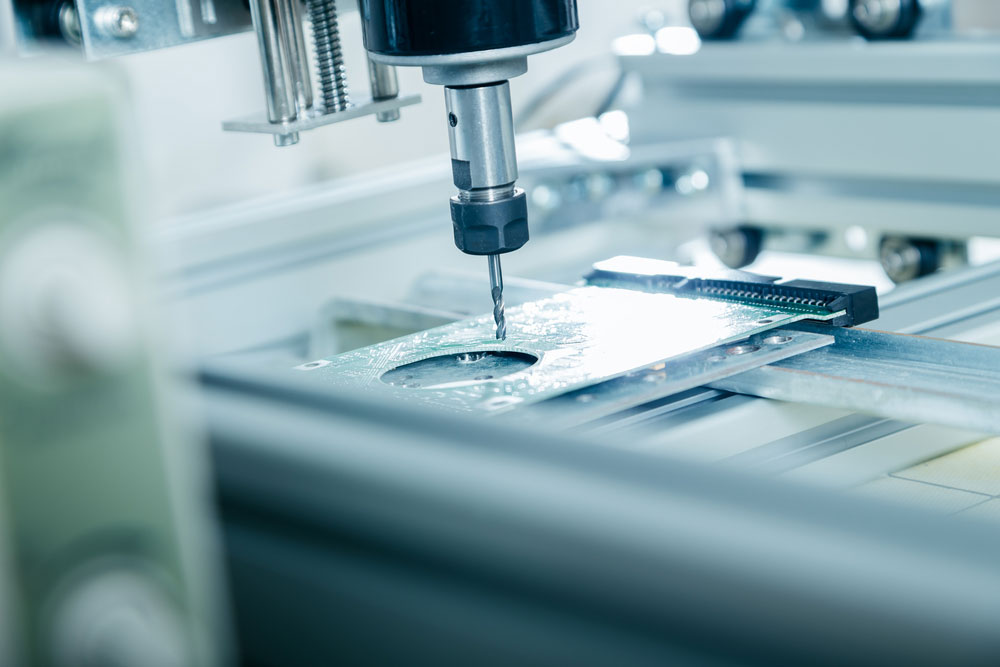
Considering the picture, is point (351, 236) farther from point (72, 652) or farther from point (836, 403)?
point (72, 652)

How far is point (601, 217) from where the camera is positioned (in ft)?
7.81

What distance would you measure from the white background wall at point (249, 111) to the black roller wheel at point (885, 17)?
195 cm

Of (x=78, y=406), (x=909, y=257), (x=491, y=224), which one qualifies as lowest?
(x=909, y=257)

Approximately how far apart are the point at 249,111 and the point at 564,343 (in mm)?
3471

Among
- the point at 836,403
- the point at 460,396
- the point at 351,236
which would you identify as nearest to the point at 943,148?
the point at 351,236

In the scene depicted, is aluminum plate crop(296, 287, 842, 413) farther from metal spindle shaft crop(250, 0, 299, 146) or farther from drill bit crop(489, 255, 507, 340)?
metal spindle shaft crop(250, 0, 299, 146)

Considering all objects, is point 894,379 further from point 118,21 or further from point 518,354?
point 118,21

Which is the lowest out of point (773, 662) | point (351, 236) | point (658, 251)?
point (658, 251)

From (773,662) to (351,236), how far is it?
173cm

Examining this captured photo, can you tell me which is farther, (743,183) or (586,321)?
(743,183)

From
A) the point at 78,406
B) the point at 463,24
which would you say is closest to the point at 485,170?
the point at 463,24

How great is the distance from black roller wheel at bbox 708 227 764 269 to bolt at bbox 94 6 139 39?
131cm

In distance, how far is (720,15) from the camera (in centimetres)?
246

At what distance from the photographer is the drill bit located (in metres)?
1.26
